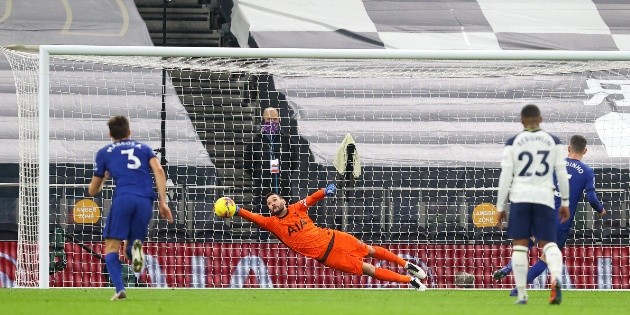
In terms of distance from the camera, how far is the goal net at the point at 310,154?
16953mm

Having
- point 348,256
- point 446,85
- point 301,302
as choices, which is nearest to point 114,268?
point 301,302

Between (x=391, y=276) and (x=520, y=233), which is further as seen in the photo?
(x=391, y=276)

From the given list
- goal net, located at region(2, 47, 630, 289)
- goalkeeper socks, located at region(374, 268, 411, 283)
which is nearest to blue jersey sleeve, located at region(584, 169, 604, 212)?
goal net, located at region(2, 47, 630, 289)

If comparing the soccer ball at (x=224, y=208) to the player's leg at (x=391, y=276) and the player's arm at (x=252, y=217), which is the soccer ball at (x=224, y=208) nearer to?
the player's arm at (x=252, y=217)

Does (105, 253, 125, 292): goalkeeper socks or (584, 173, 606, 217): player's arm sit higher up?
(584, 173, 606, 217): player's arm

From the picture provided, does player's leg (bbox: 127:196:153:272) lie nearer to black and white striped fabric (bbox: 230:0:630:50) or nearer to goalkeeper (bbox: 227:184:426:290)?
goalkeeper (bbox: 227:184:426:290)

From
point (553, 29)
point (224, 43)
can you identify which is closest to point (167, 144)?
point (224, 43)

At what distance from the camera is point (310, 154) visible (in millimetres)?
18688

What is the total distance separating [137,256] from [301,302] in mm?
1637

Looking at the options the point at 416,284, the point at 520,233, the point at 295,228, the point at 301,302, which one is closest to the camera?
the point at 520,233

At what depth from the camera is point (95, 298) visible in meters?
12.6

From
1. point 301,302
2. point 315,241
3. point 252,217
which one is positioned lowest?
point 301,302

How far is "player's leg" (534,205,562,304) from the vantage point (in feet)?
36.8

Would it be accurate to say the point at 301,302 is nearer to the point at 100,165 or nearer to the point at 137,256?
the point at 137,256
